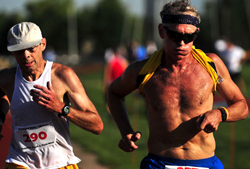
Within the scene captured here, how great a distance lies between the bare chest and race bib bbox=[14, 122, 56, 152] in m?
0.93

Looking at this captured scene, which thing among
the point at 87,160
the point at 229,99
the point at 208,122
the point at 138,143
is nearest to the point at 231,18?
the point at 138,143

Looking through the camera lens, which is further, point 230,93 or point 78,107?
point 78,107

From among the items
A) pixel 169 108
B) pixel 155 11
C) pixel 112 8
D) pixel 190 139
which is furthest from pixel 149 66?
pixel 112 8

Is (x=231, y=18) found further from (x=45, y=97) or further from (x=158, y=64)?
(x=45, y=97)

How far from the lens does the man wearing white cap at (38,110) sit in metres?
3.97

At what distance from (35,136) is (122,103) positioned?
847mm

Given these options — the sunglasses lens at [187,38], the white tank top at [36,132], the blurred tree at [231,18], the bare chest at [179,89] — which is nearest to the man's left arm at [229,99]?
the bare chest at [179,89]

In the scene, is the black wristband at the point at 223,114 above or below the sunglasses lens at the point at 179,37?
below

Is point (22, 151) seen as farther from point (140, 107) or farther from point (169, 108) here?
point (140, 107)

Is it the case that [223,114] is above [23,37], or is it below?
below

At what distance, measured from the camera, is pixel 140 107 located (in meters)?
17.5

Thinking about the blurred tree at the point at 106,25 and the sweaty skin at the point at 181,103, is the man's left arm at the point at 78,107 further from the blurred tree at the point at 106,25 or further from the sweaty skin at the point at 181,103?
the blurred tree at the point at 106,25

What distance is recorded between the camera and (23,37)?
155 inches

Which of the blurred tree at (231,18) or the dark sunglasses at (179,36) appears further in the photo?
the blurred tree at (231,18)
